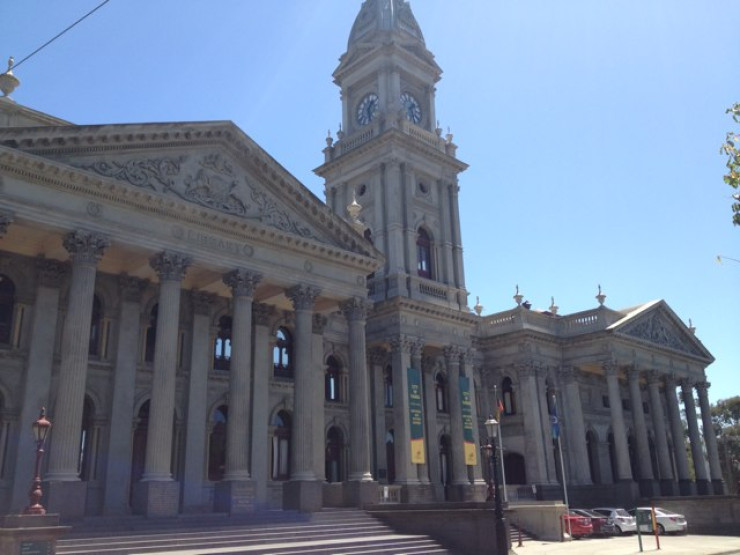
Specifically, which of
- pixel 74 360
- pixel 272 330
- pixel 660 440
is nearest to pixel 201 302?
pixel 272 330

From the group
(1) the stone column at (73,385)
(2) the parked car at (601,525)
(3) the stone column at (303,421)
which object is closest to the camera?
(1) the stone column at (73,385)

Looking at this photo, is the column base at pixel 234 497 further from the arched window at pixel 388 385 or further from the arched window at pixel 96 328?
the arched window at pixel 388 385

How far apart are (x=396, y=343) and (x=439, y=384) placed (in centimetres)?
679

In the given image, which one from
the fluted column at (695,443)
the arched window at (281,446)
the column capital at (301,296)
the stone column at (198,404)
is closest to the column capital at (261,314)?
the stone column at (198,404)

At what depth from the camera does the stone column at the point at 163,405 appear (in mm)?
23344

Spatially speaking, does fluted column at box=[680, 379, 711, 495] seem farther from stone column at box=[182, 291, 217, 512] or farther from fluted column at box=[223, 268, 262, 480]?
fluted column at box=[223, 268, 262, 480]

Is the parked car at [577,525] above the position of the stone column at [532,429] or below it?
below

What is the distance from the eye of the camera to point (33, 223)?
22.9 metres

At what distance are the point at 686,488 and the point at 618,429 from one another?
9.85 meters

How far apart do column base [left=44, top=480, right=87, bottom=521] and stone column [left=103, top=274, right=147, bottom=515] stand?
465cm

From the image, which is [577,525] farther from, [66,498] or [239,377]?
[66,498]

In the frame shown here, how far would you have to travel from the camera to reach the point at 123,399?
89.2 ft

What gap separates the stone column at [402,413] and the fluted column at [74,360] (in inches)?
A: 701

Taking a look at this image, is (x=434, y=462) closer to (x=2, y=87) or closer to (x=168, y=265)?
(x=168, y=265)
